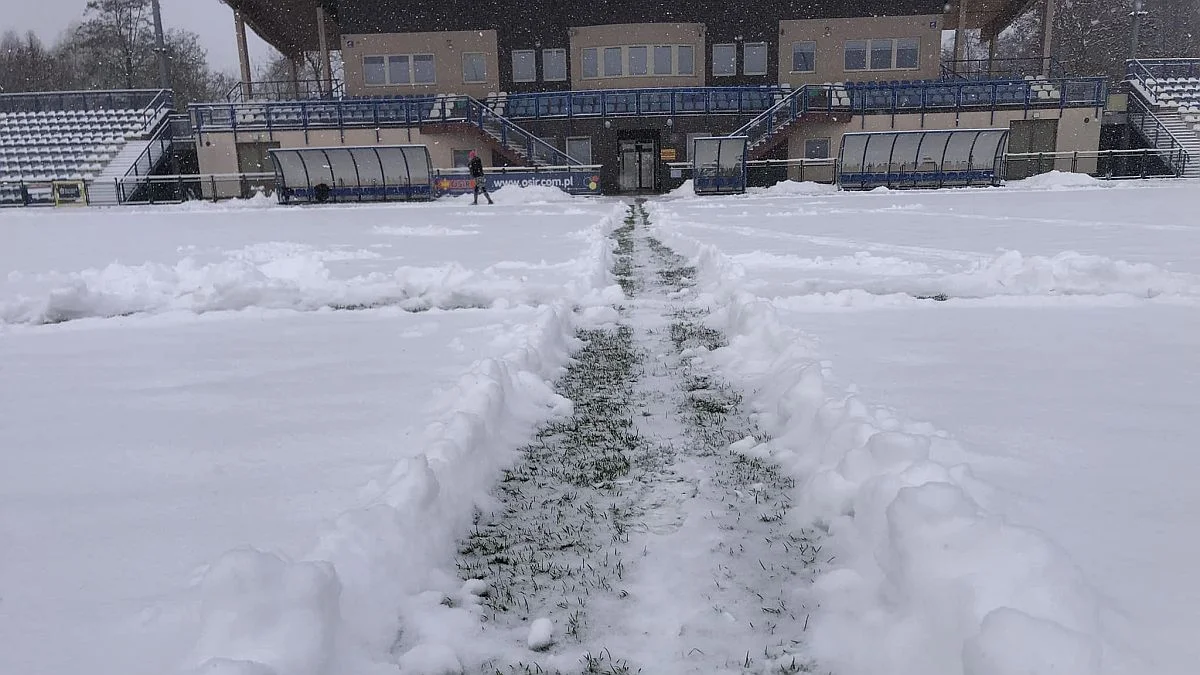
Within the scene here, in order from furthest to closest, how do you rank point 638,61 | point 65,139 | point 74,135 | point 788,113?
point 638,61 → point 74,135 → point 65,139 → point 788,113

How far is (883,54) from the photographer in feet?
114

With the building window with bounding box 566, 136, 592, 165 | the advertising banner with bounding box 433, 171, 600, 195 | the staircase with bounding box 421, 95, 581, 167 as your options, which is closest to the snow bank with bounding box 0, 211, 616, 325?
the advertising banner with bounding box 433, 171, 600, 195

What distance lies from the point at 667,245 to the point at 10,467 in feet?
33.2

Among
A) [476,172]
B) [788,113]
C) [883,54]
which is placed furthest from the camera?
[883,54]

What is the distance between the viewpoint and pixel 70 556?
2611 millimetres

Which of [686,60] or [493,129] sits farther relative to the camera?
[686,60]

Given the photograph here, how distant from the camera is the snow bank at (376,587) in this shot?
204 cm

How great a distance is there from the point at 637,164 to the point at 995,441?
3256 cm

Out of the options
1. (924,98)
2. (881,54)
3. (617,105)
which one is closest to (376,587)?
(617,105)

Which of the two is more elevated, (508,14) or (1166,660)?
(508,14)

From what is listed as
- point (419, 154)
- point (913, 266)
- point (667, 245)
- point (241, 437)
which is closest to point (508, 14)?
point (419, 154)

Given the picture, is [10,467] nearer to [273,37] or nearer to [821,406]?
[821,406]

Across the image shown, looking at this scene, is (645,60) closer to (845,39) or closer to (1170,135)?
(845,39)

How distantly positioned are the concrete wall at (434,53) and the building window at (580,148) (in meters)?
4.84
